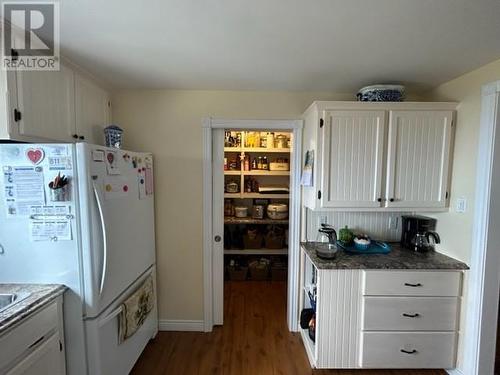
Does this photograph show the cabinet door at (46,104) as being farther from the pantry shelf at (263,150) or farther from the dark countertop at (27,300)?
the pantry shelf at (263,150)

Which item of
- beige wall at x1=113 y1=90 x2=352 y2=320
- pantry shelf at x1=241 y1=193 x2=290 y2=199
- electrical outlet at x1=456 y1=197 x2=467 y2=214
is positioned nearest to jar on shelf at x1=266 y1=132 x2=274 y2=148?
pantry shelf at x1=241 y1=193 x2=290 y2=199

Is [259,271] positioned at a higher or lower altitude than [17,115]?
lower

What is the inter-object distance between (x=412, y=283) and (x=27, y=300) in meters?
2.31

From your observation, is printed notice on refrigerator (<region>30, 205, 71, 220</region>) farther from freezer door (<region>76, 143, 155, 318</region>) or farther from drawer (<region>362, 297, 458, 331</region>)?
drawer (<region>362, 297, 458, 331</region>)

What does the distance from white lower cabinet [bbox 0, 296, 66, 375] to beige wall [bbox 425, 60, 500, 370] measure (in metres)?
2.59

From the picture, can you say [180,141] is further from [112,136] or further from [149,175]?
[112,136]

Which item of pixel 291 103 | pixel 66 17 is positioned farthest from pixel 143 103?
pixel 291 103

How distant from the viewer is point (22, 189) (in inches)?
50.4

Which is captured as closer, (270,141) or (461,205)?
(461,205)

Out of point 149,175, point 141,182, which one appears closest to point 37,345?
point 141,182

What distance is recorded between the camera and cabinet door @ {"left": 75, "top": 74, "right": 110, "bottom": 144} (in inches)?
67.9

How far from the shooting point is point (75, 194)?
1.31 metres

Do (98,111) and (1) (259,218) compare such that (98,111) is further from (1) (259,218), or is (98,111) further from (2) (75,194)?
(1) (259,218)

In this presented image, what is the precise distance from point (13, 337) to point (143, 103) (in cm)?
182
